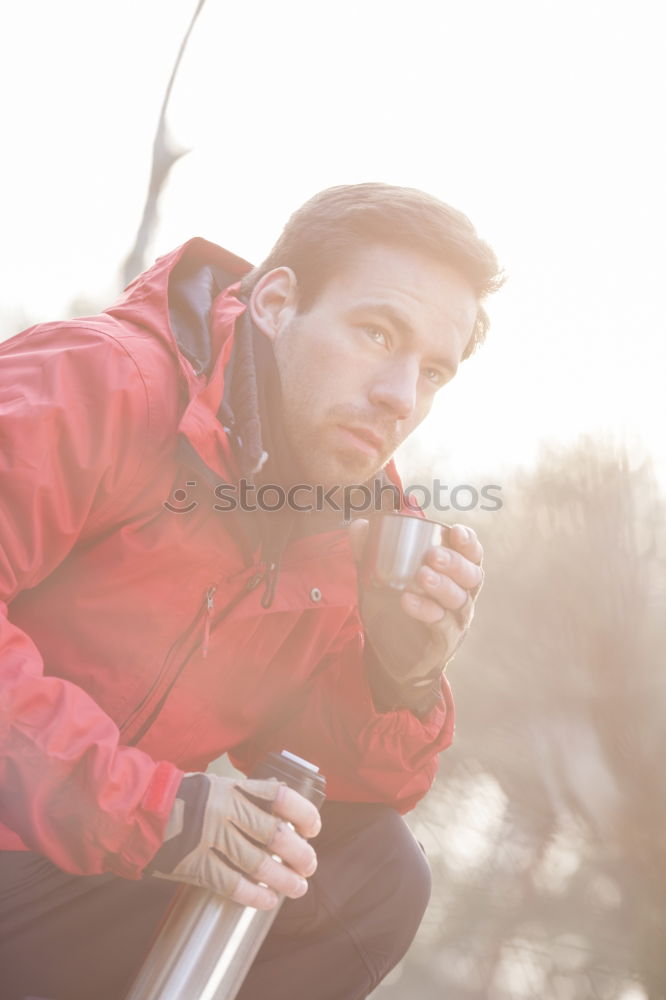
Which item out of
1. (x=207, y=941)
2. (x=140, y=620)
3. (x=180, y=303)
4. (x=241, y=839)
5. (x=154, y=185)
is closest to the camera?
(x=241, y=839)

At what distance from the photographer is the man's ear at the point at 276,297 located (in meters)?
2.60

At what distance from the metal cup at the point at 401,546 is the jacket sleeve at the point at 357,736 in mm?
464

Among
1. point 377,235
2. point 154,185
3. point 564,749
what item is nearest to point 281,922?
point 377,235

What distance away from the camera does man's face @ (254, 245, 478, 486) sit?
241 cm

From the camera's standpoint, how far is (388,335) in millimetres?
2455

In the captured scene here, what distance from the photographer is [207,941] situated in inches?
71.7

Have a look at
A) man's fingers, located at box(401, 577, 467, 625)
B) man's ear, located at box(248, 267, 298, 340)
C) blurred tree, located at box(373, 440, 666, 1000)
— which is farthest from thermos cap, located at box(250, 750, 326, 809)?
blurred tree, located at box(373, 440, 666, 1000)

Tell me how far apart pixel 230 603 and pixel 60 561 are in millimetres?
438

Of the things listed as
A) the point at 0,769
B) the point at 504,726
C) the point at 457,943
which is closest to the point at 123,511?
the point at 0,769

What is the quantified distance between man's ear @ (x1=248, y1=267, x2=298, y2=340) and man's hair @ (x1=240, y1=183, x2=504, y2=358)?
3 centimetres

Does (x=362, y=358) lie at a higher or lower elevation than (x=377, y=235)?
lower

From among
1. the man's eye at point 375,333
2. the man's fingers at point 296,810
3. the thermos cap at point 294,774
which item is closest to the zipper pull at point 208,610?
the thermos cap at point 294,774

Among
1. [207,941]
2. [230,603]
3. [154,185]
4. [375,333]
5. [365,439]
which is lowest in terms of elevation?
[207,941]
